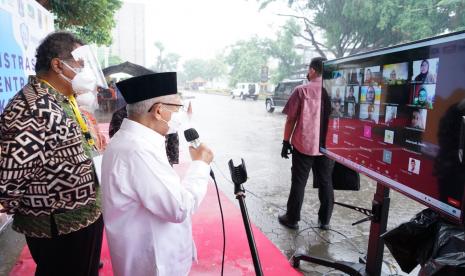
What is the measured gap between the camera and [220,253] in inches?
117

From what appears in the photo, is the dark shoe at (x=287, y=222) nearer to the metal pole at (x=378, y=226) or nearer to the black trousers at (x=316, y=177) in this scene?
the black trousers at (x=316, y=177)

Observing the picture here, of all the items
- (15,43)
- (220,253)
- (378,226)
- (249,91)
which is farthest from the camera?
(249,91)

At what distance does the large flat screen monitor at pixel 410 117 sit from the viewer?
131 centimetres

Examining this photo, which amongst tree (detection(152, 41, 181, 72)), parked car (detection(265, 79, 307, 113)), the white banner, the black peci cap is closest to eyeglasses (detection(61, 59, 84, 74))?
the black peci cap

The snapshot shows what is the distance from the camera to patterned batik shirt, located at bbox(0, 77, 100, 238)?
1.39m

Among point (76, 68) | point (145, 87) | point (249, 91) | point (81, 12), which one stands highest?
point (81, 12)

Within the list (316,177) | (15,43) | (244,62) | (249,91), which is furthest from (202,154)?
(244,62)

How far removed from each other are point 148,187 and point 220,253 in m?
1.90

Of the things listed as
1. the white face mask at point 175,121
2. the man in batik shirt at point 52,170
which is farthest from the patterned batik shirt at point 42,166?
the white face mask at point 175,121

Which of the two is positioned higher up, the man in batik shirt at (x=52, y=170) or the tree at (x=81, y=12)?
the tree at (x=81, y=12)

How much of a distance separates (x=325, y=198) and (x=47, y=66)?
2775mm

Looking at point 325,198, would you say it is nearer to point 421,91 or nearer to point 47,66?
point 421,91

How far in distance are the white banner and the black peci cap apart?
1.93 meters

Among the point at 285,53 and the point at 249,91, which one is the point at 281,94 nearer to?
the point at 285,53
